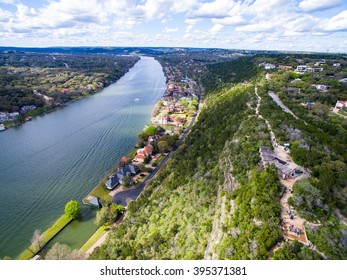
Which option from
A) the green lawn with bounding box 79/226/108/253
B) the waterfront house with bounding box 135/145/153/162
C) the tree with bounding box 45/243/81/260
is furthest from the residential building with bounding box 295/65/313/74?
the tree with bounding box 45/243/81/260

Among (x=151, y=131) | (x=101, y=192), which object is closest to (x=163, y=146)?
(x=151, y=131)

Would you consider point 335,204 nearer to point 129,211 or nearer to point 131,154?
point 129,211

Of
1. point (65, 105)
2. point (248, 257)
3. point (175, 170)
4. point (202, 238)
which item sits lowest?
point (65, 105)

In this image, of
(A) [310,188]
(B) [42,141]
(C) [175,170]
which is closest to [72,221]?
(C) [175,170]

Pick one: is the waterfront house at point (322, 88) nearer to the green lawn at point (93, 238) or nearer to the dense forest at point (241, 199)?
the dense forest at point (241, 199)

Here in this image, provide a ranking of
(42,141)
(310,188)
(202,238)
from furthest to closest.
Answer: (42,141) → (202,238) → (310,188)

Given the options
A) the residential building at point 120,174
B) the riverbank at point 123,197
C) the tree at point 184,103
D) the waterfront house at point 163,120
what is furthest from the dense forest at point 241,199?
the tree at point 184,103

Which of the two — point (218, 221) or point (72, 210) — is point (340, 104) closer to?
point (218, 221)
